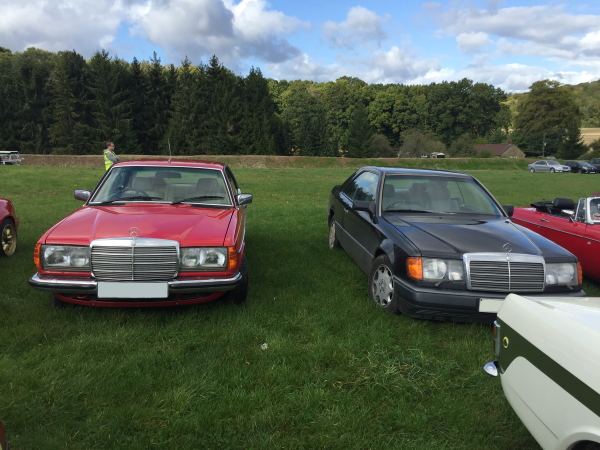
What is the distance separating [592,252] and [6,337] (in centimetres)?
636

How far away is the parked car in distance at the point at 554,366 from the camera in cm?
151

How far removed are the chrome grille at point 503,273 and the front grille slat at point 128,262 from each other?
2.79m

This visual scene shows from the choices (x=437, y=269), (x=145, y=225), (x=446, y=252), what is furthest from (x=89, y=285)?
(x=446, y=252)

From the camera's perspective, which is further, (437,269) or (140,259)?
(437,269)

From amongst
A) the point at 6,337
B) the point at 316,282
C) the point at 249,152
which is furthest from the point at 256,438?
the point at 249,152

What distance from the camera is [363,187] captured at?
6.32m

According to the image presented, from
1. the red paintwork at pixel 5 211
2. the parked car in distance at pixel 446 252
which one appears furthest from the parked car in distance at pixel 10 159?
the parked car in distance at pixel 446 252

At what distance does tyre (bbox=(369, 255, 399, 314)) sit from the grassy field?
0.42ft

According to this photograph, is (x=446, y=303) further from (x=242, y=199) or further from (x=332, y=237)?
(x=332, y=237)

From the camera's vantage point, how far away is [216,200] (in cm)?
529

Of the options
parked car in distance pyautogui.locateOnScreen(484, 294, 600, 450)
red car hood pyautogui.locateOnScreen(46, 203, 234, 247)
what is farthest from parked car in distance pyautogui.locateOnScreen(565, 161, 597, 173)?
parked car in distance pyautogui.locateOnScreen(484, 294, 600, 450)

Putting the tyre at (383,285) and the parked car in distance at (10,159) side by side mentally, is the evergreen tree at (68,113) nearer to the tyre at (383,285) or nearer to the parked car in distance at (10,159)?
the parked car in distance at (10,159)

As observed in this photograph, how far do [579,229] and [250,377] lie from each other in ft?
15.6

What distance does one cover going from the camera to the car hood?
407 centimetres
